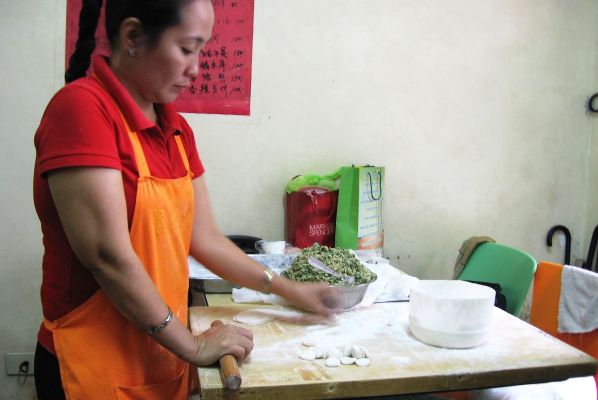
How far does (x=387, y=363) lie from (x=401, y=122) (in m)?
1.73

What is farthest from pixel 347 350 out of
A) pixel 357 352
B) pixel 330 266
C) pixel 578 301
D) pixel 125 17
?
pixel 578 301

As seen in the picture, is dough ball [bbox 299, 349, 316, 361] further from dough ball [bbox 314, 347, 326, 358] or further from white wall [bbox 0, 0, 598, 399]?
white wall [bbox 0, 0, 598, 399]

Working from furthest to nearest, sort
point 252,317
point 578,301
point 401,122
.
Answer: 1. point 401,122
2. point 578,301
3. point 252,317

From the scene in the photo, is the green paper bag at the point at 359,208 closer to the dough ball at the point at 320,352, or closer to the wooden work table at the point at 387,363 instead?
the wooden work table at the point at 387,363

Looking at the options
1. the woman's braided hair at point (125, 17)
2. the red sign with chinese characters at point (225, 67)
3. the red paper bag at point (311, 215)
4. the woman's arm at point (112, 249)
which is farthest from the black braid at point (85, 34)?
the red paper bag at point (311, 215)

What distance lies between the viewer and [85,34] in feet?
3.66

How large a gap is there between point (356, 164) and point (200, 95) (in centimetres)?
85

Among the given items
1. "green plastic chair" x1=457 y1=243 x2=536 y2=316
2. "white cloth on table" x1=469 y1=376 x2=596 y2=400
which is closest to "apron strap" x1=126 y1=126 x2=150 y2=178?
"white cloth on table" x1=469 y1=376 x2=596 y2=400

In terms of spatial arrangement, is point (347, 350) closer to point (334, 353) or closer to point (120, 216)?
point (334, 353)

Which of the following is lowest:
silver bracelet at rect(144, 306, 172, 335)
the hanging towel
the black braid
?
the hanging towel

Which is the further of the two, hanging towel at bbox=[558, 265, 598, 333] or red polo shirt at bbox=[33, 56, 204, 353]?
hanging towel at bbox=[558, 265, 598, 333]

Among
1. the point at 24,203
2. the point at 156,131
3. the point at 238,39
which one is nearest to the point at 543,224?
the point at 238,39

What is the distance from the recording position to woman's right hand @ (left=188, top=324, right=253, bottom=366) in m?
1.05

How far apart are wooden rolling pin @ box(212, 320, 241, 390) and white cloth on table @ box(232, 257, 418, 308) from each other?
0.49 m
